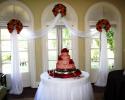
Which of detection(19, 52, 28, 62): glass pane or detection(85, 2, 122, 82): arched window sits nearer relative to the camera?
detection(19, 52, 28, 62): glass pane

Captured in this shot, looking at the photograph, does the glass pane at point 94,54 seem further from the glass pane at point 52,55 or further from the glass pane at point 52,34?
the glass pane at point 52,34

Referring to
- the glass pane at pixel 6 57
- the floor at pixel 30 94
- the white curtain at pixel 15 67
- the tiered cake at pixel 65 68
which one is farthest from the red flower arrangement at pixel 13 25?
the tiered cake at pixel 65 68

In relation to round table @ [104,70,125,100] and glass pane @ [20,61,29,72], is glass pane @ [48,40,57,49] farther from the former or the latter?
round table @ [104,70,125,100]

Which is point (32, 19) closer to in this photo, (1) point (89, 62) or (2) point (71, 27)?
(2) point (71, 27)

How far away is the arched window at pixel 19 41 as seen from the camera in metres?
5.94

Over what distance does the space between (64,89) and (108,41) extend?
299 centimetres

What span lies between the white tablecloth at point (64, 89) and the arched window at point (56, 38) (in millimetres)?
2104

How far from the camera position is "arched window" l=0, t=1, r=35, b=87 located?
5938mm

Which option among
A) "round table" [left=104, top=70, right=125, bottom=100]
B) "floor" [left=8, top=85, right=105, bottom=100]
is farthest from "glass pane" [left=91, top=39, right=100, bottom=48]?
"round table" [left=104, top=70, right=125, bottom=100]

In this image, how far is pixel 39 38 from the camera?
20.4 ft

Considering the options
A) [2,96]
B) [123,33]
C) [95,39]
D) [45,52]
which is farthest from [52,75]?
[123,33]

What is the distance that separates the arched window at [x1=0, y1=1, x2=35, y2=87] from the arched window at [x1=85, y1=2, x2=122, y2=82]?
64.9 inches

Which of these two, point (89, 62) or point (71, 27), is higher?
point (71, 27)

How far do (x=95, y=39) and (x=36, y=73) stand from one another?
6.52 ft
